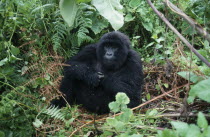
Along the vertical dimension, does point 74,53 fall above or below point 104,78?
above

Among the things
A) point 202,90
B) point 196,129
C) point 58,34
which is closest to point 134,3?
point 58,34

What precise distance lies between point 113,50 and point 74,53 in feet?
2.10

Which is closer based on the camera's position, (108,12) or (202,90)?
(202,90)

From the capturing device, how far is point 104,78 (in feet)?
11.1

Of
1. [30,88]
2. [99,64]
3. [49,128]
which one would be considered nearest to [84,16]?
[99,64]

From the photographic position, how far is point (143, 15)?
4293mm

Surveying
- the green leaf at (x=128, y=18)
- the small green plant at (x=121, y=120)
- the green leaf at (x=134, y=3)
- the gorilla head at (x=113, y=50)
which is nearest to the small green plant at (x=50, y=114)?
the small green plant at (x=121, y=120)

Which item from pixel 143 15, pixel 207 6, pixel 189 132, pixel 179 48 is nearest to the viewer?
pixel 189 132

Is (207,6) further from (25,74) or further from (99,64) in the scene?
(25,74)

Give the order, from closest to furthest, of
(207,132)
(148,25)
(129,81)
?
(207,132), (129,81), (148,25)

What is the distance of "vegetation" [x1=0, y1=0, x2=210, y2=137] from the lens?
6.89 feet

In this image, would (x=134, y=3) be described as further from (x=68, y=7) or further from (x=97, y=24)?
(x=68, y=7)

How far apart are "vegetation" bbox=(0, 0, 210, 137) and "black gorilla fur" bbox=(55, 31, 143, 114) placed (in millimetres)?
146

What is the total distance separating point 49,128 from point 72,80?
85 centimetres
